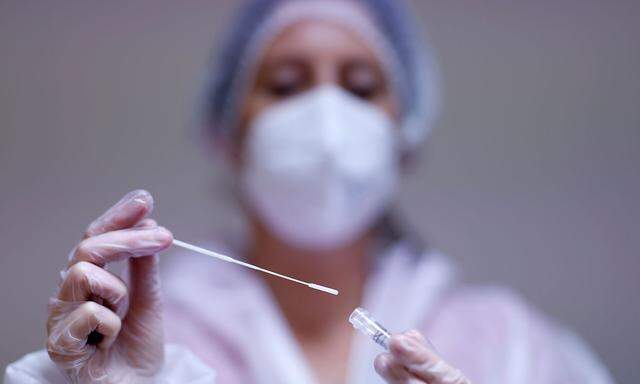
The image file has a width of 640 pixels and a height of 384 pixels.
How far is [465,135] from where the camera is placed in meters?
1.52

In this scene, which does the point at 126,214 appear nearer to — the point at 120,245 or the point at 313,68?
→ the point at 120,245

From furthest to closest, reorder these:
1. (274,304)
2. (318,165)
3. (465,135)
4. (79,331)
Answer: (465,135)
(274,304)
(318,165)
(79,331)

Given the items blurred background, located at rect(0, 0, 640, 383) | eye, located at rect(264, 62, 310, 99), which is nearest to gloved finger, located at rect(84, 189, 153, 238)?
eye, located at rect(264, 62, 310, 99)

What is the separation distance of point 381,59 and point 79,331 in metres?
0.79

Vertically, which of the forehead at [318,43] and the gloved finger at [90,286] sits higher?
the forehead at [318,43]

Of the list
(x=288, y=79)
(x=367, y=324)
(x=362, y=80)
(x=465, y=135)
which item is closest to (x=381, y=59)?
(x=362, y=80)

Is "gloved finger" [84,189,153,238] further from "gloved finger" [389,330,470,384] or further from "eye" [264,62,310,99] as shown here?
"eye" [264,62,310,99]

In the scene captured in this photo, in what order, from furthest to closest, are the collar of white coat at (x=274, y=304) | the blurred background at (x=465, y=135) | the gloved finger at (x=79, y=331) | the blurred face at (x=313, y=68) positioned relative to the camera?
the blurred background at (x=465, y=135) < the blurred face at (x=313, y=68) < the collar of white coat at (x=274, y=304) < the gloved finger at (x=79, y=331)

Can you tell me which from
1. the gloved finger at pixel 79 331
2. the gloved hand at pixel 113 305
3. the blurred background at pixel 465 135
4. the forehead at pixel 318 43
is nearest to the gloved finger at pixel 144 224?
the gloved hand at pixel 113 305

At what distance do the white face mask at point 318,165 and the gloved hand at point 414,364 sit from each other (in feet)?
1.27

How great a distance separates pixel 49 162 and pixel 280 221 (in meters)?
0.76

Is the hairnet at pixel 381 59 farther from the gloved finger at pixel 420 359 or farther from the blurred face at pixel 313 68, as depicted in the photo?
the gloved finger at pixel 420 359

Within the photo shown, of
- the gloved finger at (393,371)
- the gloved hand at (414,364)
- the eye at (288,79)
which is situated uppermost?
the eye at (288,79)

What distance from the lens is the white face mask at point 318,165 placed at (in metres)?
0.98
